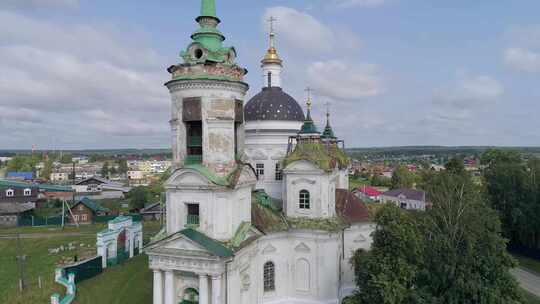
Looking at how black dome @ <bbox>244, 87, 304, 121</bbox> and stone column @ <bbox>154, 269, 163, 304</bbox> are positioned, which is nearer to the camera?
stone column @ <bbox>154, 269, 163, 304</bbox>

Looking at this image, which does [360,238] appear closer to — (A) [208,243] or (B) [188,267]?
(A) [208,243]

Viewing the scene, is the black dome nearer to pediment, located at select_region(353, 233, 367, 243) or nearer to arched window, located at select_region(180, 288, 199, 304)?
pediment, located at select_region(353, 233, 367, 243)

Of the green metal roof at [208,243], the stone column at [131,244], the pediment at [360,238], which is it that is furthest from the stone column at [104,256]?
the pediment at [360,238]

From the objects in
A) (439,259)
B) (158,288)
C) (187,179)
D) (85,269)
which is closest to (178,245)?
(158,288)

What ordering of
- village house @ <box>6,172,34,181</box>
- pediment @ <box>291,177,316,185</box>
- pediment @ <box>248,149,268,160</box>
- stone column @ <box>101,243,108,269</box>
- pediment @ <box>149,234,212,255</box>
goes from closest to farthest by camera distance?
pediment @ <box>149,234,212,255</box> < pediment @ <box>291,177,316,185</box> < pediment @ <box>248,149,268,160</box> < stone column @ <box>101,243,108,269</box> < village house @ <box>6,172,34,181</box>

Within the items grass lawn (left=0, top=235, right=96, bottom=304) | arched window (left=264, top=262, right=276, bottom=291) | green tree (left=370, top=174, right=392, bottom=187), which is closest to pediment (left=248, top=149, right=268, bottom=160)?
arched window (left=264, top=262, right=276, bottom=291)

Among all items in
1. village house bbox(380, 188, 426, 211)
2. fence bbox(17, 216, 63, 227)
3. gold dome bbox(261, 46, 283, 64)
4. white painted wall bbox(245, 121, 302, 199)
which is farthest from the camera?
village house bbox(380, 188, 426, 211)

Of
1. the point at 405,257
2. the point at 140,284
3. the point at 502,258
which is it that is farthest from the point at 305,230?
the point at 140,284

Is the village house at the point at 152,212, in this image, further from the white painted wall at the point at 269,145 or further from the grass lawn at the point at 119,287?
the white painted wall at the point at 269,145
